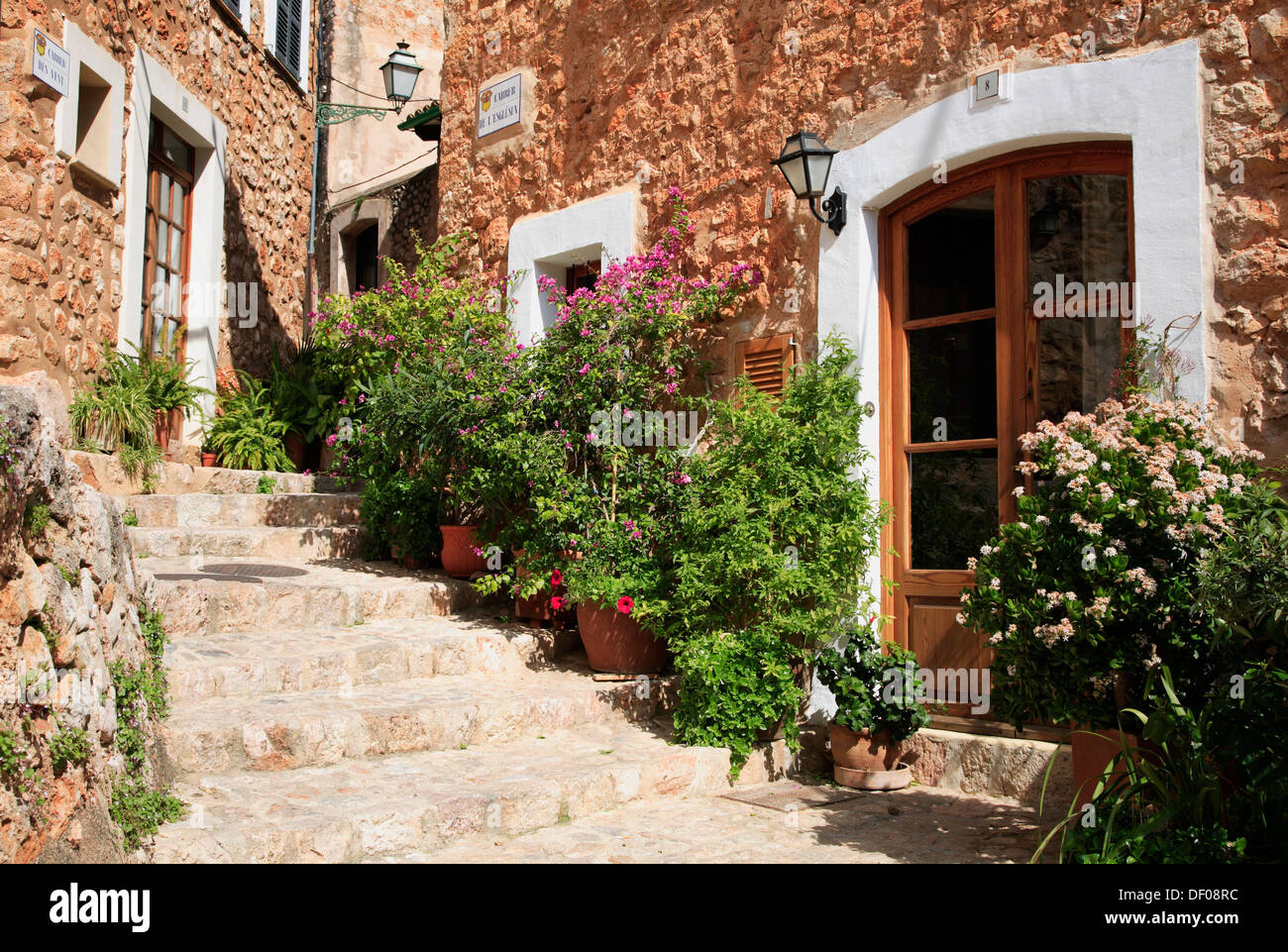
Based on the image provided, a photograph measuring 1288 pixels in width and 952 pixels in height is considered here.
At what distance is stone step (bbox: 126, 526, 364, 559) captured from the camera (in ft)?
20.7

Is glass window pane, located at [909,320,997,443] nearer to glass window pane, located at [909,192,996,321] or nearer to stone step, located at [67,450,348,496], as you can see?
glass window pane, located at [909,192,996,321]

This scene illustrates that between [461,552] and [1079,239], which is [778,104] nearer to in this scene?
[1079,239]

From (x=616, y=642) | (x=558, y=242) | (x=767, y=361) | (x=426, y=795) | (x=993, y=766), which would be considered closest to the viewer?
(x=426, y=795)

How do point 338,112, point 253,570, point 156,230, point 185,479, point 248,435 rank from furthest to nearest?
point 338,112 < point 248,435 < point 156,230 < point 185,479 < point 253,570

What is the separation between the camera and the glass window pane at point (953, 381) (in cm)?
498

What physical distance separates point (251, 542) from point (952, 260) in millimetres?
4421

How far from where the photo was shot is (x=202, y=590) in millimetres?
5320

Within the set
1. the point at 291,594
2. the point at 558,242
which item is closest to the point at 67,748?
the point at 291,594

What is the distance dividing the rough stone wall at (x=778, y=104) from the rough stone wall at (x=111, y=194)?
2.29 metres

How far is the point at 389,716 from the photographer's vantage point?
454cm

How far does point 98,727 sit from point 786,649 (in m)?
2.98

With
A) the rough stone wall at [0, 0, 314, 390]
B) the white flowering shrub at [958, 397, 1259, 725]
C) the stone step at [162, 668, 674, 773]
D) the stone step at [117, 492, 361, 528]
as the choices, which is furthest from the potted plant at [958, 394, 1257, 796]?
the rough stone wall at [0, 0, 314, 390]

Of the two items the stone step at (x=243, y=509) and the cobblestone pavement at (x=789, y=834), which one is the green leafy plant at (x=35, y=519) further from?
the stone step at (x=243, y=509)
